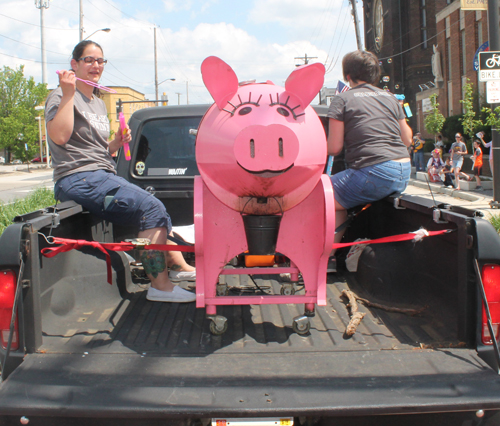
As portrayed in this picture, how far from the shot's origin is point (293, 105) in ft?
7.28

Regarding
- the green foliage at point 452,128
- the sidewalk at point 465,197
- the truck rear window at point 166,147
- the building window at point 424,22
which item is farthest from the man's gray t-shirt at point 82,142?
the building window at point 424,22

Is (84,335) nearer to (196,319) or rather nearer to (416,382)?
(196,319)

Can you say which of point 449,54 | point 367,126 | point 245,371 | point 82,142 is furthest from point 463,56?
point 245,371

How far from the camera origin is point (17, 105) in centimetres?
3672

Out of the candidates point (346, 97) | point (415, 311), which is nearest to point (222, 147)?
point (415, 311)

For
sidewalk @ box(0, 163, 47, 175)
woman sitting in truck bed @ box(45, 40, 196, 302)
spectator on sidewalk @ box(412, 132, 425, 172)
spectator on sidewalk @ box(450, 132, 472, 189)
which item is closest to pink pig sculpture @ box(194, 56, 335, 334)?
woman sitting in truck bed @ box(45, 40, 196, 302)

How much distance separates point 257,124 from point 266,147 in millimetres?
174

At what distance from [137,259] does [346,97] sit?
216 centimetres

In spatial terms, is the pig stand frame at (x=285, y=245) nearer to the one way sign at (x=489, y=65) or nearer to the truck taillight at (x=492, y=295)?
the truck taillight at (x=492, y=295)

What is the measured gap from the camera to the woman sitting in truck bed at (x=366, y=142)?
3.42m

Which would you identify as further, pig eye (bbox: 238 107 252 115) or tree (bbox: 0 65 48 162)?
tree (bbox: 0 65 48 162)

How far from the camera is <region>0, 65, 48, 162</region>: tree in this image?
1398 inches

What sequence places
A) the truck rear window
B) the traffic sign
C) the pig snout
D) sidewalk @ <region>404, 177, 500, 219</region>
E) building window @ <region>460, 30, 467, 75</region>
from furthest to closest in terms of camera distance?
building window @ <region>460, 30, 467, 75</region> → sidewalk @ <region>404, 177, 500, 219</region> → the traffic sign → the truck rear window → the pig snout

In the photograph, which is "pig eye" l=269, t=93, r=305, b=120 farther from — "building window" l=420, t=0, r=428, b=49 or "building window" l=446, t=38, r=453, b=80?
"building window" l=420, t=0, r=428, b=49
